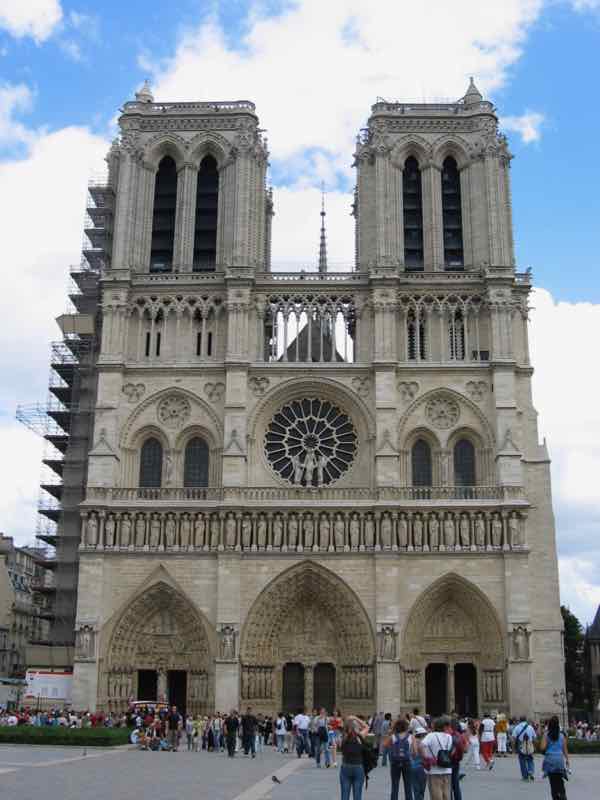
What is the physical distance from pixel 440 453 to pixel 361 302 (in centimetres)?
690

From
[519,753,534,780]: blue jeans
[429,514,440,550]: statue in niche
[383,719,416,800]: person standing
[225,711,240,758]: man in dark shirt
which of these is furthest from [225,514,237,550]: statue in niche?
[383,719,416,800]: person standing

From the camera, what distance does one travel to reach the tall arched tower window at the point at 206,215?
4225 cm

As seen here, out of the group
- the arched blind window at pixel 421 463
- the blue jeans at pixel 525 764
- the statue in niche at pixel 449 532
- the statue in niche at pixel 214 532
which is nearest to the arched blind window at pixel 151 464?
the statue in niche at pixel 214 532

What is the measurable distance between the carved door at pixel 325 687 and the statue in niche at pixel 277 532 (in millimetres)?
4758

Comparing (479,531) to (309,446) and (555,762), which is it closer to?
(309,446)

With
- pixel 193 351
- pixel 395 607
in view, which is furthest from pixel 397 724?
pixel 193 351

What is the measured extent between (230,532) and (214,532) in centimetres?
67

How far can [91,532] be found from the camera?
120ft

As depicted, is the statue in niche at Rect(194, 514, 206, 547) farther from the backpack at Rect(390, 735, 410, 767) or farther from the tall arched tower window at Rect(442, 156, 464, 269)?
the backpack at Rect(390, 735, 410, 767)

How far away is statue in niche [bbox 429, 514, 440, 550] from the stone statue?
0.88 meters

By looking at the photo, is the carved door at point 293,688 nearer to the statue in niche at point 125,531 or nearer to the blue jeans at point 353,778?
the statue in niche at point 125,531

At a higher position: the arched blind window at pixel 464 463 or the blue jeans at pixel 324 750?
the arched blind window at pixel 464 463

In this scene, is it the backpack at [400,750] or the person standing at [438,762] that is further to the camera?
the backpack at [400,750]

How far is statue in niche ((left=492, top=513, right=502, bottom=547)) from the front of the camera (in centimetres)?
3600
